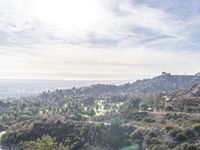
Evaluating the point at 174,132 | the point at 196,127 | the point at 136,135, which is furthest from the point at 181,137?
the point at 136,135

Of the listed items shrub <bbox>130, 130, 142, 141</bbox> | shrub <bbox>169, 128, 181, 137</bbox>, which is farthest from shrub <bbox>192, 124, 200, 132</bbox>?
shrub <bbox>130, 130, 142, 141</bbox>

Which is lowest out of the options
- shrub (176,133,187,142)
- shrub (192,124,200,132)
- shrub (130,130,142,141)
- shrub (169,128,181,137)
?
shrub (130,130,142,141)

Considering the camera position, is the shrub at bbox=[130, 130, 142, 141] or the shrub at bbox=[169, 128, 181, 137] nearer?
the shrub at bbox=[169, 128, 181, 137]

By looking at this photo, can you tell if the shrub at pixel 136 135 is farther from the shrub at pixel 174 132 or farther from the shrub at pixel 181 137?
the shrub at pixel 181 137

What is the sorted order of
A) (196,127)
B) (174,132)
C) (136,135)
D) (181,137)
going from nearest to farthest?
(181,137) → (196,127) → (174,132) → (136,135)

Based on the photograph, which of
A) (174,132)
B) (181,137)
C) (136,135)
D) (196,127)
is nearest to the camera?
(181,137)

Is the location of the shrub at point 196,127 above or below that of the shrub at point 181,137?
above

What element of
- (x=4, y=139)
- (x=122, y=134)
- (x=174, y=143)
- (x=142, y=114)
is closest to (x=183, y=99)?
(x=142, y=114)

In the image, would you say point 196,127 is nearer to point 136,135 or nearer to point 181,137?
point 181,137

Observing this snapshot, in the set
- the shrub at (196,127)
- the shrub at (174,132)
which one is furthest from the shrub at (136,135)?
the shrub at (196,127)

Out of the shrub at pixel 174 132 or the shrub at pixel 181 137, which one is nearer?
the shrub at pixel 181 137

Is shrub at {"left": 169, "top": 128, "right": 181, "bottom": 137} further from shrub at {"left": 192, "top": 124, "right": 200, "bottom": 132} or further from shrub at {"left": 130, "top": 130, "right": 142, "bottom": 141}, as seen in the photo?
shrub at {"left": 130, "top": 130, "right": 142, "bottom": 141}

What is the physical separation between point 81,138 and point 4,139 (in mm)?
28505

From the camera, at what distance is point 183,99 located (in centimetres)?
14400
